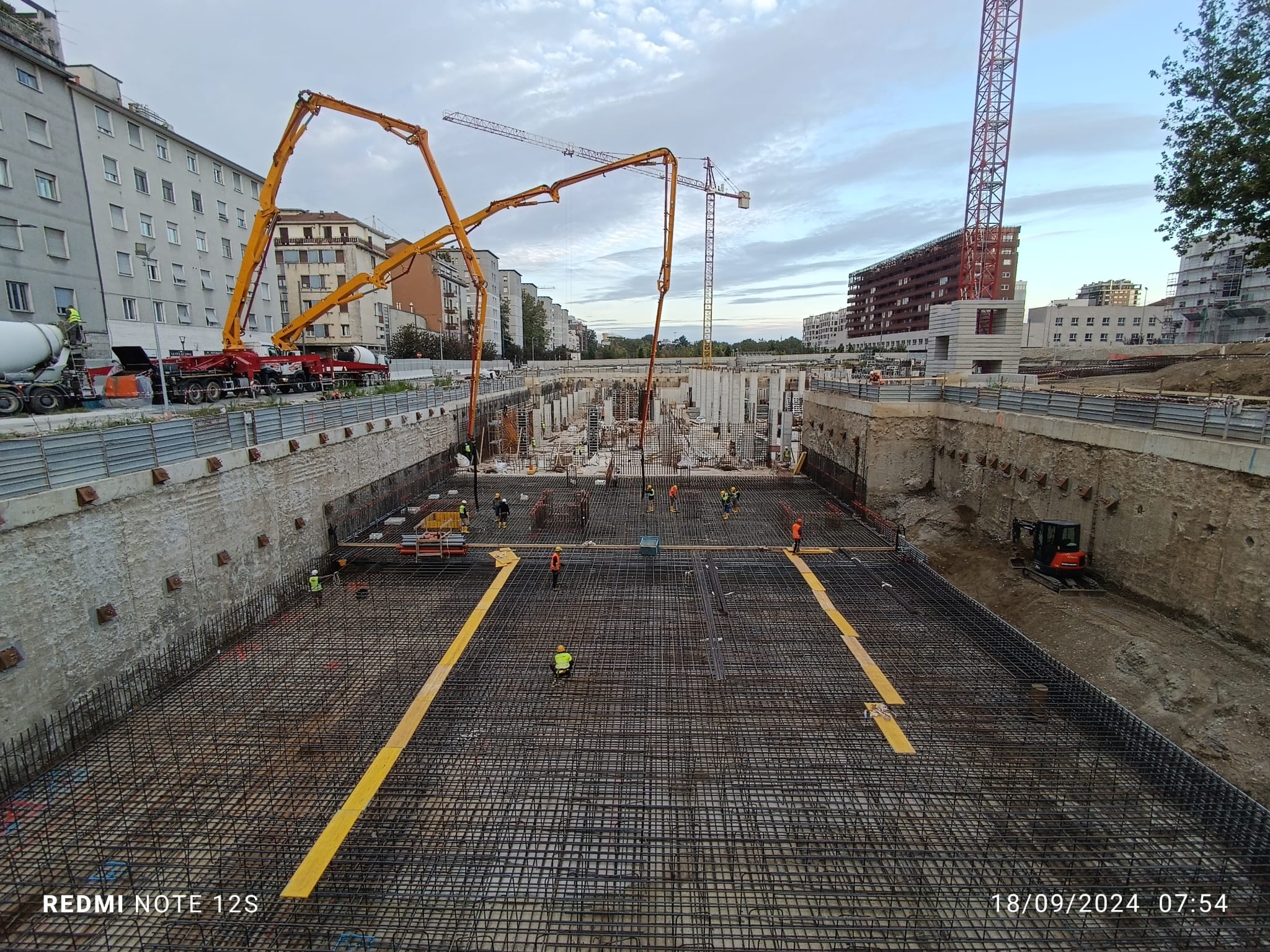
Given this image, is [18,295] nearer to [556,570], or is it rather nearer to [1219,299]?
[556,570]

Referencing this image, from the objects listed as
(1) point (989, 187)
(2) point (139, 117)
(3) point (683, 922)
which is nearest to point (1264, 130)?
(3) point (683, 922)

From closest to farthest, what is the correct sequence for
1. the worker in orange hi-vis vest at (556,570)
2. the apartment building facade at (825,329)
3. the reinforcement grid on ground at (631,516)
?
the worker in orange hi-vis vest at (556,570), the reinforcement grid on ground at (631,516), the apartment building facade at (825,329)

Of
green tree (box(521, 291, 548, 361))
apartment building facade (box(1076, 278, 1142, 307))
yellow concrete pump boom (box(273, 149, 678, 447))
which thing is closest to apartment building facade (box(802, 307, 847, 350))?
apartment building facade (box(1076, 278, 1142, 307))

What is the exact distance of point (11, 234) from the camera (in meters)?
18.7

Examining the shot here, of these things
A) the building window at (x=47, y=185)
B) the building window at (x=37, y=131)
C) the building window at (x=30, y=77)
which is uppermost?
the building window at (x=30, y=77)

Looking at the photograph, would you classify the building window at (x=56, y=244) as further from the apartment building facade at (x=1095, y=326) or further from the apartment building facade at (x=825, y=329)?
the apartment building facade at (x=825, y=329)

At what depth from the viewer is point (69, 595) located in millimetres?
7992

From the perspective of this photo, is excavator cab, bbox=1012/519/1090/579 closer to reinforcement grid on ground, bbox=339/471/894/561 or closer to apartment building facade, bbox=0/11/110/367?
reinforcement grid on ground, bbox=339/471/894/561

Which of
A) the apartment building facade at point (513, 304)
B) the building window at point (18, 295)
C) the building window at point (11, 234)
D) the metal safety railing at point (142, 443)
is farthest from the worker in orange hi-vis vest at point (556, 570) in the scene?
the apartment building facade at point (513, 304)

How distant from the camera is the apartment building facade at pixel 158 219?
74.1 ft

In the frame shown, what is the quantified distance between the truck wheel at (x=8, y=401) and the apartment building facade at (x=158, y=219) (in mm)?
9762

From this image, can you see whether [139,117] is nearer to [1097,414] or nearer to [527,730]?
[527,730]

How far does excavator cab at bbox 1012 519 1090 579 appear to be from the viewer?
36.9 feet

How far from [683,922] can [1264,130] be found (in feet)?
63.9
